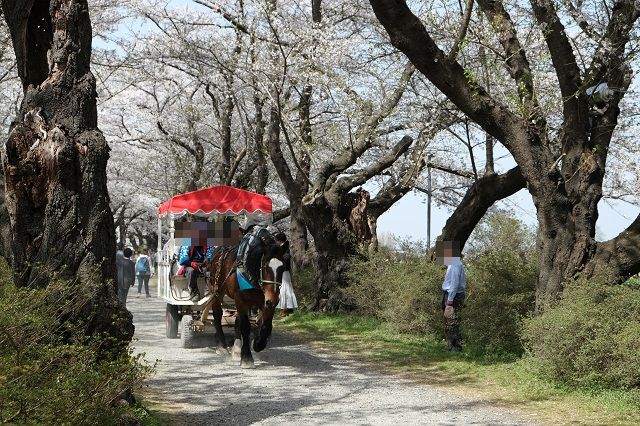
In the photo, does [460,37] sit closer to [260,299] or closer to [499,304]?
[499,304]

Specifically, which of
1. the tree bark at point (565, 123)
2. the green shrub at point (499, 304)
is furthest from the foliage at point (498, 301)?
the tree bark at point (565, 123)

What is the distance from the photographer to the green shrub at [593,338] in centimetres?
905

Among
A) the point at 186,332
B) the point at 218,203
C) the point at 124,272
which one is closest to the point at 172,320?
the point at 186,332

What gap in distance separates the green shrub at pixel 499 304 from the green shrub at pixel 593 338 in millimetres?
1430

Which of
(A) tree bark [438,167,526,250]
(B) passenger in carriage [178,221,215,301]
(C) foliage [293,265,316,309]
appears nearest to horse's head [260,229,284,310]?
(B) passenger in carriage [178,221,215,301]

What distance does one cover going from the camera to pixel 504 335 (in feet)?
41.5

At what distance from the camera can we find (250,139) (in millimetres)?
29078

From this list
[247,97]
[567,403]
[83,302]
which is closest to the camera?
[83,302]

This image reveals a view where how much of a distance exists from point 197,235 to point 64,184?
26.5 ft

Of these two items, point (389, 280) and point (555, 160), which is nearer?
point (555, 160)

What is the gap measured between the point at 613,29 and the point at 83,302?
27.3 feet

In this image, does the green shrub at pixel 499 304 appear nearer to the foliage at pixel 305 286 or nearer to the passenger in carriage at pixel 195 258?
the passenger in carriage at pixel 195 258

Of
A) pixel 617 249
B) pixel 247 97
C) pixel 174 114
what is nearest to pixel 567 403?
pixel 617 249

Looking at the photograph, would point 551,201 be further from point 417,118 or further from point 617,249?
point 417,118
